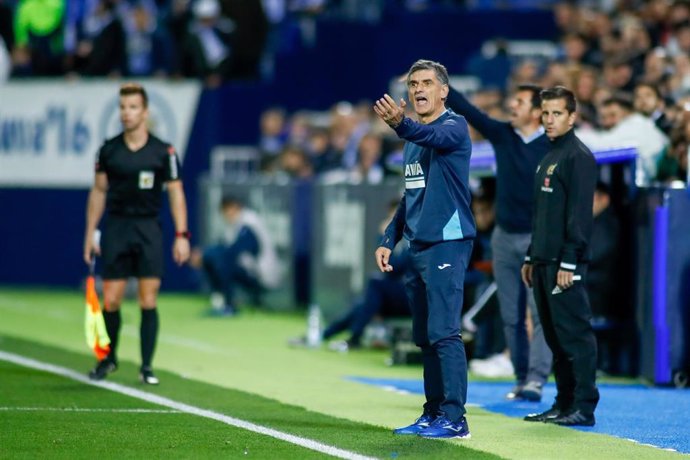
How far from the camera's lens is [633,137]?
43.2ft

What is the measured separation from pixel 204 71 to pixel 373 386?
11.7m

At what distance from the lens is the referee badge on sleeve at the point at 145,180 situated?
11.6 m

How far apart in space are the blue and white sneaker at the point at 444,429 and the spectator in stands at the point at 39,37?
15698 millimetres

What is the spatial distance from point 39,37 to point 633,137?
1298 cm

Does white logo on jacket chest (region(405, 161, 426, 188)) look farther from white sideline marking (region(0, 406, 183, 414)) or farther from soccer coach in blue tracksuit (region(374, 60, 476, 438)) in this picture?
white sideline marking (region(0, 406, 183, 414))

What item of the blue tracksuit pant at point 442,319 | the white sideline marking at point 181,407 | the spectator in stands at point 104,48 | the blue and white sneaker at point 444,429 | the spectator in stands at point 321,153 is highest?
the spectator in stands at point 104,48

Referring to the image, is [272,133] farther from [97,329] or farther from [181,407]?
[181,407]

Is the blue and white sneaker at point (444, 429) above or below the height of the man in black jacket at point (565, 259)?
below

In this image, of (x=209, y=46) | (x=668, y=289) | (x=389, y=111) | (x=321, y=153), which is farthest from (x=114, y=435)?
(x=209, y=46)

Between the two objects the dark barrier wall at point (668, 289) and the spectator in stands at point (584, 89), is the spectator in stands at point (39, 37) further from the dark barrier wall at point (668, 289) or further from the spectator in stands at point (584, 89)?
the dark barrier wall at point (668, 289)

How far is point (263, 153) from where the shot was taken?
21.6 meters

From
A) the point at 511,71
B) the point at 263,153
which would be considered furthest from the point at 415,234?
the point at 263,153

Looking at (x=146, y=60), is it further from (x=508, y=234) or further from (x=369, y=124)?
(x=508, y=234)

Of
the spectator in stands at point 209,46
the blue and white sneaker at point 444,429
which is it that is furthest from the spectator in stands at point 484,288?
the spectator in stands at point 209,46
